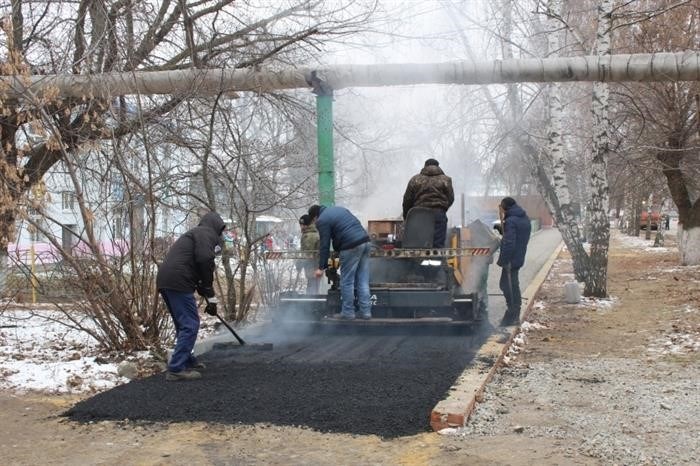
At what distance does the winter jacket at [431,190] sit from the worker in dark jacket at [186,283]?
322 centimetres

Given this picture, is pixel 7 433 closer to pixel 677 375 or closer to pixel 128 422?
pixel 128 422

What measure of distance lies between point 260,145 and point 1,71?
3.89m

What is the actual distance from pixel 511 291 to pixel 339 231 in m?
2.49

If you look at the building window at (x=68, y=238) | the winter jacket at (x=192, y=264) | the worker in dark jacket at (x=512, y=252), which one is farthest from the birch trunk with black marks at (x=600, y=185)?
the building window at (x=68, y=238)

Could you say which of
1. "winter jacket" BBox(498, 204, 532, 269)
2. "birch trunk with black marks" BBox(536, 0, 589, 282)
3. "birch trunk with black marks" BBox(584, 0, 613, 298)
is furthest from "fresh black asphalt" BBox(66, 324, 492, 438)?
"birch trunk with black marks" BBox(536, 0, 589, 282)

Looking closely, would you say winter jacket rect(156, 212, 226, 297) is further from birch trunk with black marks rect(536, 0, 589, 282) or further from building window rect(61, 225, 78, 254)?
birch trunk with black marks rect(536, 0, 589, 282)

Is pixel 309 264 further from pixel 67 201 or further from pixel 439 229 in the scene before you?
pixel 67 201

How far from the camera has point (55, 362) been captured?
23.8 feet

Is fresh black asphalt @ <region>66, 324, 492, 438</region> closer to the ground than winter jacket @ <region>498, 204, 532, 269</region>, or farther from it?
closer to the ground

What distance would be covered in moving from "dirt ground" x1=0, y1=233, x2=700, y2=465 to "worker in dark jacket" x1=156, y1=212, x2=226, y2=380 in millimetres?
971

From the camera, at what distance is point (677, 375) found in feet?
21.7

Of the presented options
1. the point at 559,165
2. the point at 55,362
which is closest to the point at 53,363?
the point at 55,362

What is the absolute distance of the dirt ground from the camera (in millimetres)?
→ 4469

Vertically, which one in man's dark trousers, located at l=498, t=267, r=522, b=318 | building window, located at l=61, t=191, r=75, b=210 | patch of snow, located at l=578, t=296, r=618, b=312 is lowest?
patch of snow, located at l=578, t=296, r=618, b=312
